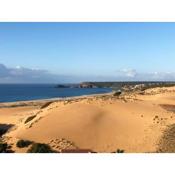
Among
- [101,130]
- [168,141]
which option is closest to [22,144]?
[101,130]

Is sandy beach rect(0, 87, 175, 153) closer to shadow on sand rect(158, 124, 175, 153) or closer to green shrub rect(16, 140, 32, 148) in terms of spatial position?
shadow on sand rect(158, 124, 175, 153)

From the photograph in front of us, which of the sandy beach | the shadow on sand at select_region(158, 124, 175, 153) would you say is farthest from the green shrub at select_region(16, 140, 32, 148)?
the shadow on sand at select_region(158, 124, 175, 153)

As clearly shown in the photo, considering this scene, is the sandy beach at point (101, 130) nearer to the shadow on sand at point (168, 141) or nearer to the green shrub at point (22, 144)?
the shadow on sand at point (168, 141)

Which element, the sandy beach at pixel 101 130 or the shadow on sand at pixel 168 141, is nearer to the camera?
the shadow on sand at pixel 168 141

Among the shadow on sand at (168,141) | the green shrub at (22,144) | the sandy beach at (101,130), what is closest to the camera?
the shadow on sand at (168,141)

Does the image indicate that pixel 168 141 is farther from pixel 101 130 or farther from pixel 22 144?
pixel 22 144

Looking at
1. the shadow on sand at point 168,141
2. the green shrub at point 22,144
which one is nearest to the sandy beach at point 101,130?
the shadow on sand at point 168,141

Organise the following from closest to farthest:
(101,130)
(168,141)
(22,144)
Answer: (22,144)
(168,141)
(101,130)

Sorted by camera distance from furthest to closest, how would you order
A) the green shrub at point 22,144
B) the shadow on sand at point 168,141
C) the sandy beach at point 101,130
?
the sandy beach at point 101,130 < the green shrub at point 22,144 < the shadow on sand at point 168,141

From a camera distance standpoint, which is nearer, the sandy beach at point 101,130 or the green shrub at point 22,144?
the green shrub at point 22,144

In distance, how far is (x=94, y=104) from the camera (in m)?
29.1
